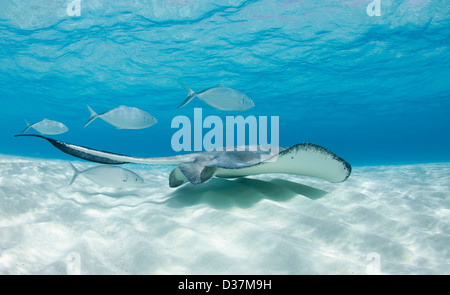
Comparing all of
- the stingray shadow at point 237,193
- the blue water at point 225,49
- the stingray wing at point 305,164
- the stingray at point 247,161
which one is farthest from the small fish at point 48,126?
the blue water at point 225,49

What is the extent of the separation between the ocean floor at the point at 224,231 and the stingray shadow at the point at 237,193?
2 cm

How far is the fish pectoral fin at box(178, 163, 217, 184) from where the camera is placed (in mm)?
2816

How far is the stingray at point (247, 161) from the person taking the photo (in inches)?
110

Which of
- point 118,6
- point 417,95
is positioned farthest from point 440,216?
point 417,95

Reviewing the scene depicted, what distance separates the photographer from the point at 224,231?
246 centimetres

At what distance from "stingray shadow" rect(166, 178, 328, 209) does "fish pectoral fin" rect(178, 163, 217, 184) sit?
0.41 metres

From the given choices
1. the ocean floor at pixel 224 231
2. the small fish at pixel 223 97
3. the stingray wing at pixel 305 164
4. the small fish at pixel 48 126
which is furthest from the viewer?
the small fish at pixel 48 126

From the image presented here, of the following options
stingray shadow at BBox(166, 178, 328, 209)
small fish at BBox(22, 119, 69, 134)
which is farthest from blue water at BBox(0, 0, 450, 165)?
stingray shadow at BBox(166, 178, 328, 209)

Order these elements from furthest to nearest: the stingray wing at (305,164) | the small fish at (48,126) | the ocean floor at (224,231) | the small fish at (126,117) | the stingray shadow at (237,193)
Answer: the small fish at (48,126) → the small fish at (126,117) → the stingray shadow at (237,193) → the stingray wing at (305,164) → the ocean floor at (224,231)

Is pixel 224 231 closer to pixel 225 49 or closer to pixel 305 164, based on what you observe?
pixel 305 164

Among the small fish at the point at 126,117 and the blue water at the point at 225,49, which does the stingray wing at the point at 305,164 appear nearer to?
the small fish at the point at 126,117

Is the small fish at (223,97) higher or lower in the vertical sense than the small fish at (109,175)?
higher

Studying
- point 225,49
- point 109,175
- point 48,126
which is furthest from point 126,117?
point 225,49

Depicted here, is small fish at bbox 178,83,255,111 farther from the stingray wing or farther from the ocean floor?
the stingray wing
